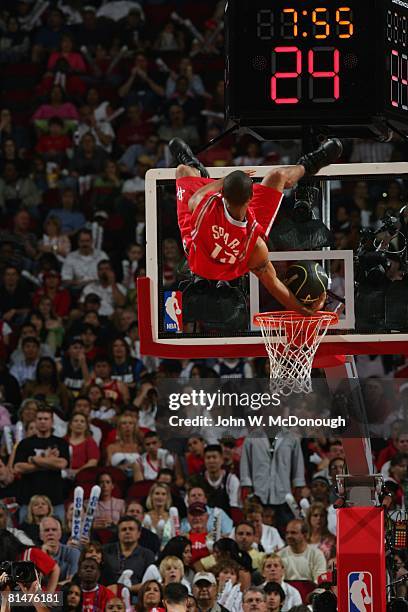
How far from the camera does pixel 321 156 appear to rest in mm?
6770

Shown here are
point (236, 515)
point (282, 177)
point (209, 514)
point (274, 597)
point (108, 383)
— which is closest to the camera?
point (282, 177)

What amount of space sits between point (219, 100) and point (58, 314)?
3690 millimetres

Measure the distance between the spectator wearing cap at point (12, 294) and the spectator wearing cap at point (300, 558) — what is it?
4435 mm

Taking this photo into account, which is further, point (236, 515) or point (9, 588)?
point (236, 515)

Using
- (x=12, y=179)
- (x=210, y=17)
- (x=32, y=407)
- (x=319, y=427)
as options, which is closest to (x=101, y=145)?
(x=12, y=179)

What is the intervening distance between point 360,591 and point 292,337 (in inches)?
59.9

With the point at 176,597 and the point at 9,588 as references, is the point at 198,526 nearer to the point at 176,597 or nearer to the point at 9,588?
the point at 176,597

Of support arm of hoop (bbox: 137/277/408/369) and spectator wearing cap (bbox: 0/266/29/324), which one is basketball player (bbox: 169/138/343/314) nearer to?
support arm of hoop (bbox: 137/277/408/369)

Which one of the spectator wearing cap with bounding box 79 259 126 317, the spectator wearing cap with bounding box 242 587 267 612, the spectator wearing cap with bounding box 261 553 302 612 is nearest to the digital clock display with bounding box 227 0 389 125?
the spectator wearing cap with bounding box 242 587 267 612

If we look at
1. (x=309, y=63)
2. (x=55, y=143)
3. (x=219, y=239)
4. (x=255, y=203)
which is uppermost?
(x=55, y=143)

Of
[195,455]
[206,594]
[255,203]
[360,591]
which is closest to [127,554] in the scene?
[206,594]

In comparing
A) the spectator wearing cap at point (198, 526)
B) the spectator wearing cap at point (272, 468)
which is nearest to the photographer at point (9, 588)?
the spectator wearing cap at point (198, 526)

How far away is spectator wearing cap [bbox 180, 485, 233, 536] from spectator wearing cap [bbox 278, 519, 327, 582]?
1.92 ft

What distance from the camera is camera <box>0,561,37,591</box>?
26.4 feet
